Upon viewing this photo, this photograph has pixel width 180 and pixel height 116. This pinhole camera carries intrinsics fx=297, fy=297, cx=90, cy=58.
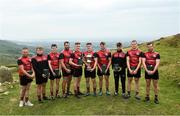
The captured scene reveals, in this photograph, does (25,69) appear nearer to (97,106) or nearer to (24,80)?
(24,80)

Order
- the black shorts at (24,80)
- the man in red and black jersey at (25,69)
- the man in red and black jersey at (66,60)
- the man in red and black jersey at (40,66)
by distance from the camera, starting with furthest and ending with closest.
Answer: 1. the man in red and black jersey at (66,60)
2. the man in red and black jersey at (40,66)
3. the black shorts at (24,80)
4. the man in red and black jersey at (25,69)

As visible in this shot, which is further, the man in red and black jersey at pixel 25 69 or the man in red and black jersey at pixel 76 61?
the man in red and black jersey at pixel 76 61

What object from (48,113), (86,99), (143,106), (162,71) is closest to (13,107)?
(48,113)

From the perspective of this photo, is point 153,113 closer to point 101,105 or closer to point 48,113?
point 101,105

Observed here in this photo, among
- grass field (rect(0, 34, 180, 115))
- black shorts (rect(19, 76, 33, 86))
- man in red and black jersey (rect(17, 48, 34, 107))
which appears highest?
man in red and black jersey (rect(17, 48, 34, 107))

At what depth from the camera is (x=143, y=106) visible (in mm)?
15070

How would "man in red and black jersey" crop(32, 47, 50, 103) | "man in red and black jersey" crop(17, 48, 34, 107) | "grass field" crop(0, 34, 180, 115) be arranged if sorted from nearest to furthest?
"grass field" crop(0, 34, 180, 115) < "man in red and black jersey" crop(17, 48, 34, 107) < "man in red and black jersey" crop(32, 47, 50, 103)

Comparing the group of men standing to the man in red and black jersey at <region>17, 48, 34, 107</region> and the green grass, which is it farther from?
the green grass

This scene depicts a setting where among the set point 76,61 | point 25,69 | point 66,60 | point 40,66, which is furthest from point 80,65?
point 25,69

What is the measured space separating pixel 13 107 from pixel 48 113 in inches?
110

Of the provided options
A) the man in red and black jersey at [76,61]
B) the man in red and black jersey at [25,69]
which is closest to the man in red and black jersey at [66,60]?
the man in red and black jersey at [76,61]

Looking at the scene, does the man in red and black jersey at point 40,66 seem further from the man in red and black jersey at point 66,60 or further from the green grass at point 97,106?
the green grass at point 97,106

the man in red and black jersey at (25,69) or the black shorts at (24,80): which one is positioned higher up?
the man in red and black jersey at (25,69)

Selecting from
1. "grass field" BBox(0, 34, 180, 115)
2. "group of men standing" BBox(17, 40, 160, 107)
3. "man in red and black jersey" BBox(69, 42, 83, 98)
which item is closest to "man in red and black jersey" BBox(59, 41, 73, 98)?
"group of men standing" BBox(17, 40, 160, 107)
